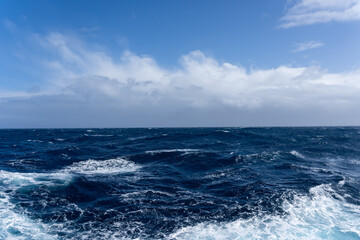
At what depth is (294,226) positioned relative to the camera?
413 inches

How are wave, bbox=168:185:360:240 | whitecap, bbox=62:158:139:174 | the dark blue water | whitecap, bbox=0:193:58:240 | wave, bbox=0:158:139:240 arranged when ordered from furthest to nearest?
whitecap, bbox=62:158:139:174 → the dark blue water → wave, bbox=0:158:139:240 → wave, bbox=168:185:360:240 → whitecap, bbox=0:193:58:240

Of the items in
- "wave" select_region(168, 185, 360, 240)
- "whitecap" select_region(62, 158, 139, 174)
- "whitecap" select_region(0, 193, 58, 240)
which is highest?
"whitecap" select_region(62, 158, 139, 174)

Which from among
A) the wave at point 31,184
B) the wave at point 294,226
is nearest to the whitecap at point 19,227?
the wave at point 31,184

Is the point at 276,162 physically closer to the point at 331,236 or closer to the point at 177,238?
the point at 331,236

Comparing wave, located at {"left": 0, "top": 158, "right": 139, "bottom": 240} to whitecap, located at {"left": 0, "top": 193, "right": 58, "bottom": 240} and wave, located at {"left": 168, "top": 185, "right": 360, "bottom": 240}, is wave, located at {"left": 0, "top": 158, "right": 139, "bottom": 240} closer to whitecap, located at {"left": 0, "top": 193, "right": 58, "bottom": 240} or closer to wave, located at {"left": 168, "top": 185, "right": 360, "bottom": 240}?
whitecap, located at {"left": 0, "top": 193, "right": 58, "bottom": 240}

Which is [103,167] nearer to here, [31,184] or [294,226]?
[31,184]

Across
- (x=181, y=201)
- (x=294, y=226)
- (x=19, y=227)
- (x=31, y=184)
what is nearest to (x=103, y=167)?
(x=31, y=184)

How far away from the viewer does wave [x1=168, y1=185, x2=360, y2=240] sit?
955cm

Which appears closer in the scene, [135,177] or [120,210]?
[120,210]

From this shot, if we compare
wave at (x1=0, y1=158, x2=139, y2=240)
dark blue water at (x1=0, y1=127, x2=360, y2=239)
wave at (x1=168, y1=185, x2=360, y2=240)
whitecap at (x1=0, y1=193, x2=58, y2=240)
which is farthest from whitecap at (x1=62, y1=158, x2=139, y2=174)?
wave at (x1=168, y1=185, x2=360, y2=240)

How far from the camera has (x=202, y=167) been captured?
22656 millimetres

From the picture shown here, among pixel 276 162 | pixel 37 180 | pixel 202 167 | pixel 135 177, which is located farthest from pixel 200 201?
pixel 276 162

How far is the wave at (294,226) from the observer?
9555 millimetres

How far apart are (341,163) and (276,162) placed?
813 centimetres
